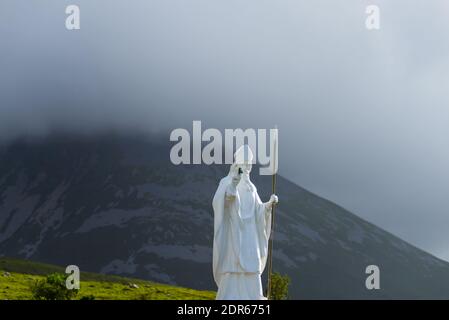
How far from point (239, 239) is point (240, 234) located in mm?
193

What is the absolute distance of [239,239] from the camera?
30609 millimetres

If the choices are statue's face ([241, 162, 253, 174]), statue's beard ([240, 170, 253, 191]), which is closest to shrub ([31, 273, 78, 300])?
statue's beard ([240, 170, 253, 191])

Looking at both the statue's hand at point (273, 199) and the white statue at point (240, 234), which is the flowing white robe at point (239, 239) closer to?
the white statue at point (240, 234)

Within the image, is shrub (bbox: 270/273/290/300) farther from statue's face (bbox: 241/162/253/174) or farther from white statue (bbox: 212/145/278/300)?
statue's face (bbox: 241/162/253/174)

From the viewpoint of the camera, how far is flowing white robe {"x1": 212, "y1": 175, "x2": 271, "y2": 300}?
1192 inches

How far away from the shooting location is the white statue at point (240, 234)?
99.3 ft

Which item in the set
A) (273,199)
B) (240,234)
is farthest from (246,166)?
(240,234)

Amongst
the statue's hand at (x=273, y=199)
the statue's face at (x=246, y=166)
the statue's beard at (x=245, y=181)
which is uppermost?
the statue's face at (x=246, y=166)

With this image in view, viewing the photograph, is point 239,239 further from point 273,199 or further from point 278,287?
point 278,287

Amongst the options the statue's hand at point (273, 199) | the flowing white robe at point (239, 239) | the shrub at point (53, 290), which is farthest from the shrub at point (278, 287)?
the statue's hand at point (273, 199)
